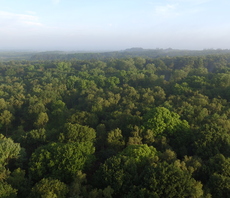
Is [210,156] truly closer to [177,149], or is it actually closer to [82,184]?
[177,149]

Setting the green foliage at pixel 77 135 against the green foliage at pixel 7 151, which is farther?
the green foliage at pixel 77 135

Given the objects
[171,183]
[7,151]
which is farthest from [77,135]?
[171,183]

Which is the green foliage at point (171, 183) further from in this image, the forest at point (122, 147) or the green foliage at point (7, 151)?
the green foliage at point (7, 151)

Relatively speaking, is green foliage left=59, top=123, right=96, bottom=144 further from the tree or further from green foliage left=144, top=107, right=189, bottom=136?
the tree

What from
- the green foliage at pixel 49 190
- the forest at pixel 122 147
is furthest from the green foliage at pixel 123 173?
the green foliage at pixel 49 190

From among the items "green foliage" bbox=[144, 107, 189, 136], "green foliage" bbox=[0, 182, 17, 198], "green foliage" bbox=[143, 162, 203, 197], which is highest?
"green foliage" bbox=[144, 107, 189, 136]

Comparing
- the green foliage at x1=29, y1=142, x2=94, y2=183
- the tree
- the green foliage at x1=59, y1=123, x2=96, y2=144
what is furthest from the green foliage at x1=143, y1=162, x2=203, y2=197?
the tree

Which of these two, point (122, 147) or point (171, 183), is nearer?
point (171, 183)

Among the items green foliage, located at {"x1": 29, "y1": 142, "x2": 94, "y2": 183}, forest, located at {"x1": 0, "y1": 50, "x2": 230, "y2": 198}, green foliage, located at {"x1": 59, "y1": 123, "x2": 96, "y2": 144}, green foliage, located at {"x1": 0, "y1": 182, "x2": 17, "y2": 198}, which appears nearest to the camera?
green foliage, located at {"x1": 0, "y1": 182, "x2": 17, "y2": 198}

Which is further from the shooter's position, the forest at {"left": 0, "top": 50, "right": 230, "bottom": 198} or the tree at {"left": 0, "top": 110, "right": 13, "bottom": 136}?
the tree at {"left": 0, "top": 110, "right": 13, "bottom": 136}

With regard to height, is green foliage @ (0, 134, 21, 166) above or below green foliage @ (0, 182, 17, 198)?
above

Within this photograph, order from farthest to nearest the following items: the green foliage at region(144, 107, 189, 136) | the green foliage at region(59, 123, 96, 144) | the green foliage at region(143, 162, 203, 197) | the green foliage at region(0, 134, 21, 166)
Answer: the green foliage at region(144, 107, 189, 136)
the green foliage at region(59, 123, 96, 144)
the green foliage at region(0, 134, 21, 166)
the green foliage at region(143, 162, 203, 197)

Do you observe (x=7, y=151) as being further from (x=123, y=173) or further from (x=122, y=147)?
(x=122, y=147)
